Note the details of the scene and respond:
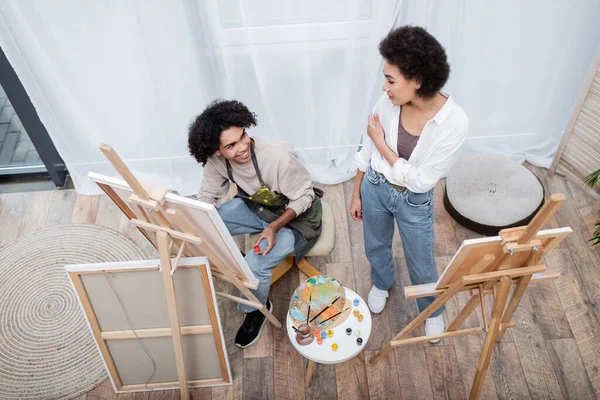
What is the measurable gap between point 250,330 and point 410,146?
1.16 metres

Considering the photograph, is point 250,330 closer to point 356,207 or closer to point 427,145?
point 356,207

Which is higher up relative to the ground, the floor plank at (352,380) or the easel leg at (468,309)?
the easel leg at (468,309)

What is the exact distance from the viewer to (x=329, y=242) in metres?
2.53

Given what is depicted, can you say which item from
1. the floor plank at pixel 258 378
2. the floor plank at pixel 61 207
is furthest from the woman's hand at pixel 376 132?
the floor plank at pixel 61 207

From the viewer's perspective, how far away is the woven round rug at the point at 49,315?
8.14ft

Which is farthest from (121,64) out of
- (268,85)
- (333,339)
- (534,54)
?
(534,54)

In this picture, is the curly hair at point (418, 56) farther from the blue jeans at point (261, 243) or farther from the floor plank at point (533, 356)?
the floor plank at point (533, 356)

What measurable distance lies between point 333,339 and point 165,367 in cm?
77

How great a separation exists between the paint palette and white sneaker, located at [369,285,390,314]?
16.6 inches

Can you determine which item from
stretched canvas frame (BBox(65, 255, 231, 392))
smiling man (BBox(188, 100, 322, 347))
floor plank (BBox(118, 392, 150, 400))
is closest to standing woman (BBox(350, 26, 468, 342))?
smiling man (BBox(188, 100, 322, 347))

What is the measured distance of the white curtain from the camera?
2.44m

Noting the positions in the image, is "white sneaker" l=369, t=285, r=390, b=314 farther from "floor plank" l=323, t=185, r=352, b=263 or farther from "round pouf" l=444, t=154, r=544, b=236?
"round pouf" l=444, t=154, r=544, b=236

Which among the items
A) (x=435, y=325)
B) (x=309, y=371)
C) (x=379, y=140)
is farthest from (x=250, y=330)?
(x=379, y=140)

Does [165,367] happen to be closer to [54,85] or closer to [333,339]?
[333,339]
